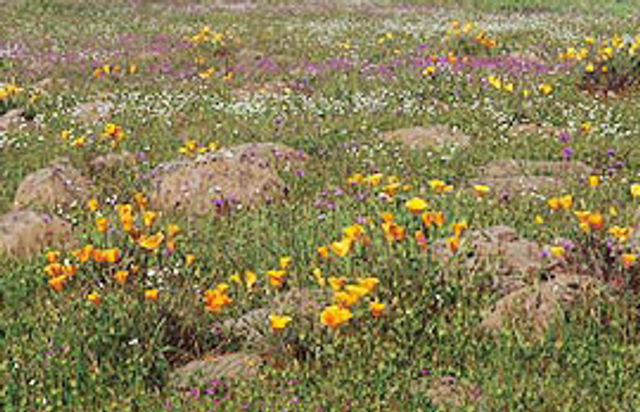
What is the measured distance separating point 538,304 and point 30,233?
4.13 m

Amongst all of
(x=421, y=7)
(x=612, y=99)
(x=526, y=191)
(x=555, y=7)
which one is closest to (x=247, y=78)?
(x=612, y=99)

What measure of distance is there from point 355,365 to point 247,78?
1148 cm

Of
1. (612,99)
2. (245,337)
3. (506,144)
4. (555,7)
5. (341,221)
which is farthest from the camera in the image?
(555,7)

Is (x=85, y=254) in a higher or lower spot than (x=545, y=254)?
higher

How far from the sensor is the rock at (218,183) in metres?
7.68

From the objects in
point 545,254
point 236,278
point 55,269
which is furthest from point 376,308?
point 55,269

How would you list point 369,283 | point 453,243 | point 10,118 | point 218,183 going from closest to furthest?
point 369,283
point 453,243
point 218,183
point 10,118

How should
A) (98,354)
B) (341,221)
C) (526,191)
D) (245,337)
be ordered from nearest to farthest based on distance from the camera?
(98,354) < (245,337) < (341,221) < (526,191)

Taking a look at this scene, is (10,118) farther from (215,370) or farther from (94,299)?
(215,370)

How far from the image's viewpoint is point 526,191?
286 inches

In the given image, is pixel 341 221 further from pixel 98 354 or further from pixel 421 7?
pixel 421 7

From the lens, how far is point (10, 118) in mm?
12047

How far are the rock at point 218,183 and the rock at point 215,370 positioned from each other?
10.00 feet

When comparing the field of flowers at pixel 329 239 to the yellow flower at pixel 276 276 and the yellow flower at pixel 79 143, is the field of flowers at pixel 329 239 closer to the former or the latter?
the yellow flower at pixel 276 276
